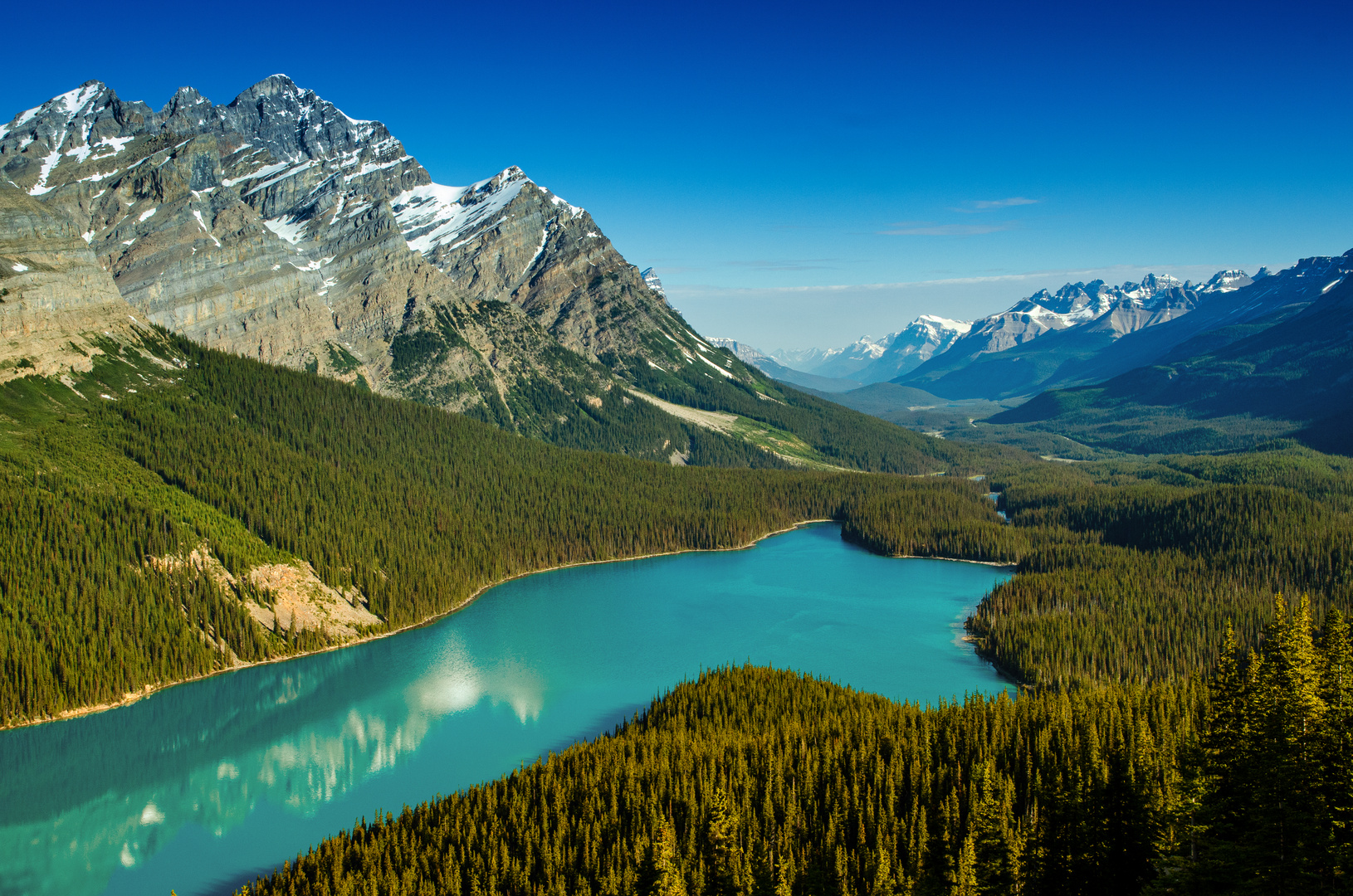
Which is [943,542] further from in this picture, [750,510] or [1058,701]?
[1058,701]

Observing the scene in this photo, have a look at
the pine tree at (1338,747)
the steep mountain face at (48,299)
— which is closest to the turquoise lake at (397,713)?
the pine tree at (1338,747)

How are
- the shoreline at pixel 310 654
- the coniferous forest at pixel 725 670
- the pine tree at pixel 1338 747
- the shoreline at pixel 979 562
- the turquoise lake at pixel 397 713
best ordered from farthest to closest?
1. the shoreline at pixel 979 562
2. the shoreline at pixel 310 654
3. the turquoise lake at pixel 397 713
4. the coniferous forest at pixel 725 670
5. the pine tree at pixel 1338 747

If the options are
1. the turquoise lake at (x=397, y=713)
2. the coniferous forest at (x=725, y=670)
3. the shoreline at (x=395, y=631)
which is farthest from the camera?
the shoreline at (x=395, y=631)

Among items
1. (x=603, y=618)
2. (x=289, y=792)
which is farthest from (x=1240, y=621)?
(x=289, y=792)

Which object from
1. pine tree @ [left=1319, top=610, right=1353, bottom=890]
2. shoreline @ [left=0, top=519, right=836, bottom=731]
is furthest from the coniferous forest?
shoreline @ [left=0, top=519, right=836, bottom=731]

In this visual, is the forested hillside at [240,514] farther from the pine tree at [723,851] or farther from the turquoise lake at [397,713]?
the pine tree at [723,851]

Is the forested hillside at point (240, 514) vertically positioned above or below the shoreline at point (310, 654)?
above

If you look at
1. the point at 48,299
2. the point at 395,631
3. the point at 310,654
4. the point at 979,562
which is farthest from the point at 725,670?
the point at 48,299

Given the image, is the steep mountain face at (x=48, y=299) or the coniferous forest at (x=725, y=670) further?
the steep mountain face at (x=48, y=299)
